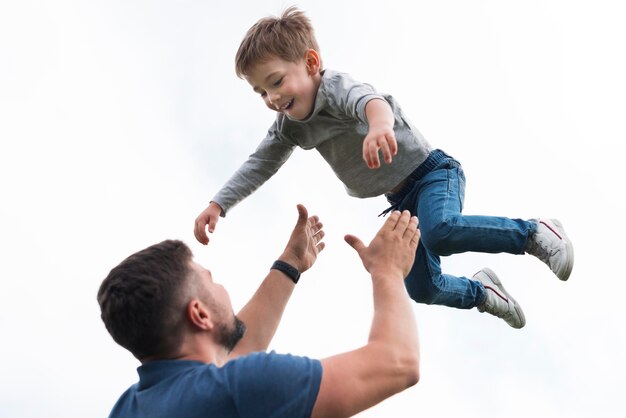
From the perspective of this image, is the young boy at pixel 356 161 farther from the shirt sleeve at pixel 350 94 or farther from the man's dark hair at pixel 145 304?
the man's dark hair at pixel 145 304

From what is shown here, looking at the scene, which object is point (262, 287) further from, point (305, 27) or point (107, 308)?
point (305, 27)

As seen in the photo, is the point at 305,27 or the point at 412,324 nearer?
the point at 412,324

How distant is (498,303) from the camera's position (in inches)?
237

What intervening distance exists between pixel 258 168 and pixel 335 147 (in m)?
0.67

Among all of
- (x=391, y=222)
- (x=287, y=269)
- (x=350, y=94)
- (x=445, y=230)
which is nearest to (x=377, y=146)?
(x=391, y=222)

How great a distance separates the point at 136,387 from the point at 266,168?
2.59 m

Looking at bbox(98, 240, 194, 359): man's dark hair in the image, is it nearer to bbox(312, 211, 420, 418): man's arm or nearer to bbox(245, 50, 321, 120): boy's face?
bbox(312, 211, 420, 418): man's arm

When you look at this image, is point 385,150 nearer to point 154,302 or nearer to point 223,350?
point 223,350

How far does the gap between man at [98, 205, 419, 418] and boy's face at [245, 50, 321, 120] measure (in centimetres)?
170

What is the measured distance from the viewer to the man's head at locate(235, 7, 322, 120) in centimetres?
496

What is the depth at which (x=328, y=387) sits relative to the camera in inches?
113

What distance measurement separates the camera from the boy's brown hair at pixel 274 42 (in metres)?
4.97

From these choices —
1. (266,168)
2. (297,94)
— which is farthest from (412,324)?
(266,168)

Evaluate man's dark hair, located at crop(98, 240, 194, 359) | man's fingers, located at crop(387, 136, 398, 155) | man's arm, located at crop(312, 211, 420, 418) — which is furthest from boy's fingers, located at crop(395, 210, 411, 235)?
man's dark hair, located at crop(98, 240, 194, 359)
